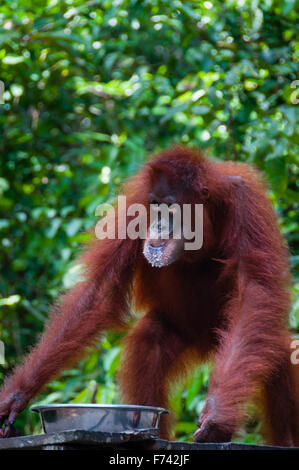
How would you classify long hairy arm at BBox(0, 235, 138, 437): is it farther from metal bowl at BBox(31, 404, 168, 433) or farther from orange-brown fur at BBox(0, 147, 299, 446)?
metal bowl at BBox(31, 404, 168, 433)

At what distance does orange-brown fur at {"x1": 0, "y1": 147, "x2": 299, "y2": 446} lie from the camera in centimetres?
243

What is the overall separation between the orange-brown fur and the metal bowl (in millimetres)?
454

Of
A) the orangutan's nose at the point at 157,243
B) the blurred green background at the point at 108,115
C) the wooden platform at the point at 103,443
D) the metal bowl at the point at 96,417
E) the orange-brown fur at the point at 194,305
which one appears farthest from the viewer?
the blurred green background at the point at 108,115

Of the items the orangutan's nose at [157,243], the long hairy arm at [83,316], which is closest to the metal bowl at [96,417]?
the long hairy arm at [83,316]

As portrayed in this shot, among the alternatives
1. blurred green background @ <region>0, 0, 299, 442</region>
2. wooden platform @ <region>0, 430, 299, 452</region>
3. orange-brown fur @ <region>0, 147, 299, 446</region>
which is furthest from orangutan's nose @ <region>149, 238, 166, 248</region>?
wooden platform @ <region>0, 430, 299, 452</region>

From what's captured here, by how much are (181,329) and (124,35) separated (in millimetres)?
2979

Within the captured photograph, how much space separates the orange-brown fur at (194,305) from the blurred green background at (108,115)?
1.09 feet

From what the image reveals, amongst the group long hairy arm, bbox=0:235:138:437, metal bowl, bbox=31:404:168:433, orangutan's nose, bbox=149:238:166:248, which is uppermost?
orangutan's nose, bbox=149:238:166:248

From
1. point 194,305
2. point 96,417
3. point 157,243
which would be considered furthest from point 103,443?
point 194,305

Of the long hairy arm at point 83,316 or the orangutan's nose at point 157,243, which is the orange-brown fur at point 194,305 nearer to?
the long hairy arm at point 83,316

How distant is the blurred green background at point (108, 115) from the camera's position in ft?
12.6

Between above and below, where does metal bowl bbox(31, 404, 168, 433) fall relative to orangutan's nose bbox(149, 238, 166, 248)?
below

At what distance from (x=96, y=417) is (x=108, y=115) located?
12.2ft

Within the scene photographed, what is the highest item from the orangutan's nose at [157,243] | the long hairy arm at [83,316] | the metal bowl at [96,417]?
the orangutan's nose at [157,243]
